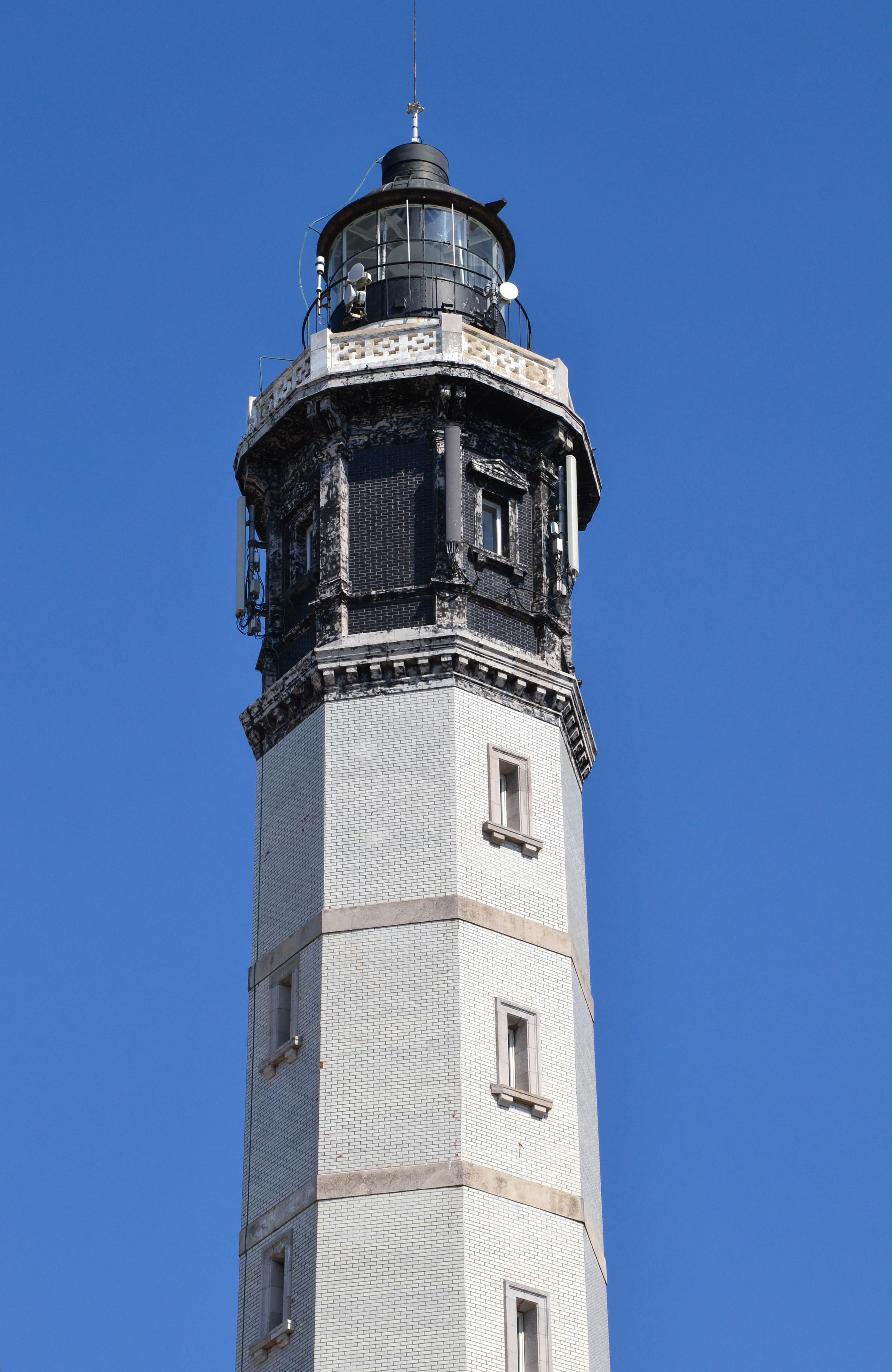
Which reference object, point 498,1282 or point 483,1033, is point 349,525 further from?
point 498,1282

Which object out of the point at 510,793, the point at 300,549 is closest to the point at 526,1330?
the point at 510,793

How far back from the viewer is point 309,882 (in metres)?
53.5

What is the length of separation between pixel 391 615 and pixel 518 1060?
10.1m

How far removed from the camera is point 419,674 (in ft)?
181

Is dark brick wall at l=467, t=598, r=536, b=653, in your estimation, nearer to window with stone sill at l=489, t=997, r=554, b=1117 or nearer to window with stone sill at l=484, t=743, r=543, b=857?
window with stone sill at l=484, t=743, r=543, b=857

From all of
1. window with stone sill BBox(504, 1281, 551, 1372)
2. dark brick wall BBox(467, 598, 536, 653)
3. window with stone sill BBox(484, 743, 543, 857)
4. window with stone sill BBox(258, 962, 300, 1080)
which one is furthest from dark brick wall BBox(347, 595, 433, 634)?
window with stone sill BBox(504, 1281, 551, 1372)

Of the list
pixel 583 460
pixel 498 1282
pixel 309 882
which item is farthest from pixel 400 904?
pixel 583 460

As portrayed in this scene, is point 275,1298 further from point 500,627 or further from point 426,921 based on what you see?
point 500,627

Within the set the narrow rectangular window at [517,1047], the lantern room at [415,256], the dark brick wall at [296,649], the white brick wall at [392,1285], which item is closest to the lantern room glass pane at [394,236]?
the lantern room at [415,256]

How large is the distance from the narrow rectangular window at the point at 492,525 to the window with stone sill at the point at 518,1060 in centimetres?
1078

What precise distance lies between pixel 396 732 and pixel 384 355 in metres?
9.20

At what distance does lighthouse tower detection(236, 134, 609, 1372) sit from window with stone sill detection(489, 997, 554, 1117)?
5 centimetres

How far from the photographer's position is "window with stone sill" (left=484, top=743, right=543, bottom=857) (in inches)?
2114

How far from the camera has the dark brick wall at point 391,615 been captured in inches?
2201
